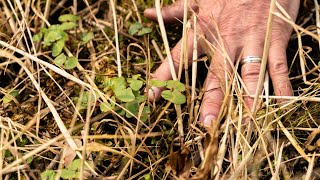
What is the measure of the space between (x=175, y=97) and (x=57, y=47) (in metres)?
0.47

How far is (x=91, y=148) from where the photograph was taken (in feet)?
3.93

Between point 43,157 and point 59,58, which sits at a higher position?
point 59,58

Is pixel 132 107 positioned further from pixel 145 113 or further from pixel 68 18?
pixel 68 18

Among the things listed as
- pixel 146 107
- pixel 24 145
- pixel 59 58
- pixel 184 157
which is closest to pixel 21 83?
pixel 59 58

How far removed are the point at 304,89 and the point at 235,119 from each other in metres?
0.25

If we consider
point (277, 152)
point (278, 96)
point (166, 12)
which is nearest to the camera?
point (277, 152)

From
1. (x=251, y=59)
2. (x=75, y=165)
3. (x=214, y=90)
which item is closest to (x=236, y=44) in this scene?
(x=251, y=59)

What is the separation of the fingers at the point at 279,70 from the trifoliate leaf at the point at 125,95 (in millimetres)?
431

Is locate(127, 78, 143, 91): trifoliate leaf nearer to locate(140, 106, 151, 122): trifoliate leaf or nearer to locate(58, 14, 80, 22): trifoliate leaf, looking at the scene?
locate(140, 106, 151, 122): trifoliate leaf

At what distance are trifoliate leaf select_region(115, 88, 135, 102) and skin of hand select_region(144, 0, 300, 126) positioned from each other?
0.10 m

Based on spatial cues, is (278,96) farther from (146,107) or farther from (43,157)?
(43,157)

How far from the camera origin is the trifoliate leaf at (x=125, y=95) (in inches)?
51.3

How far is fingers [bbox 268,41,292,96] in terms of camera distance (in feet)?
4.67

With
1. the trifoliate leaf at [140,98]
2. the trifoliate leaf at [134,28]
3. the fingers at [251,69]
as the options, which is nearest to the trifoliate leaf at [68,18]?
the trifoliate leaf at [134,28]
